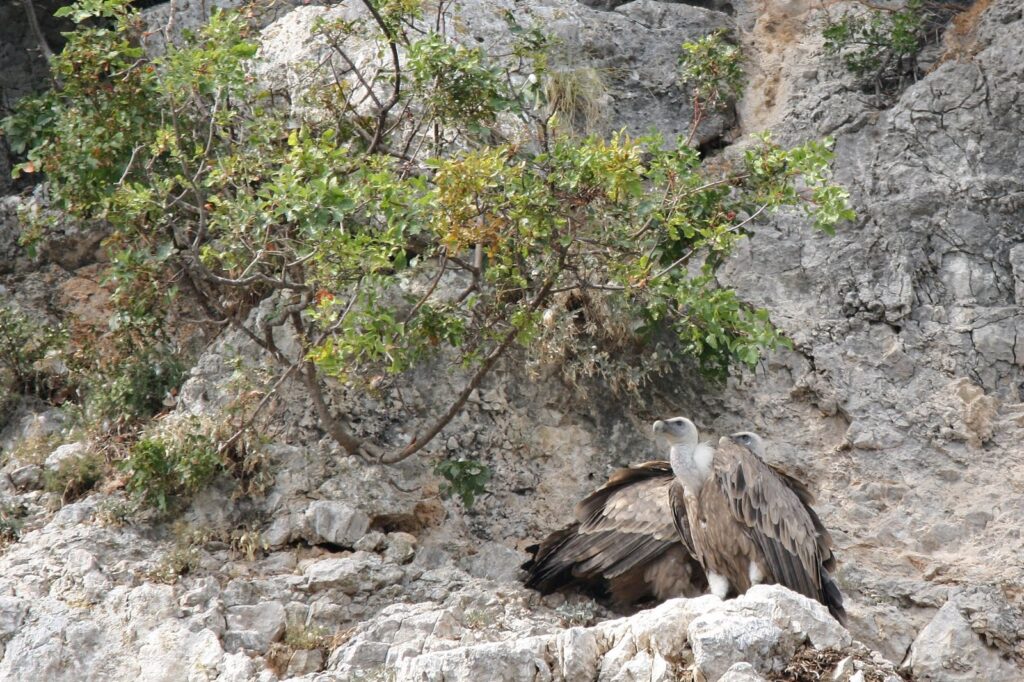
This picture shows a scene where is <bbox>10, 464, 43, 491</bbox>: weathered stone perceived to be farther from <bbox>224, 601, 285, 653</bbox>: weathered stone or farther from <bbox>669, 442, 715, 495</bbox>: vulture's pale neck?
<bbox>669, 442, 715, 495</bbox>: vulture's pale neck

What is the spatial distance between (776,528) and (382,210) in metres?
2.91

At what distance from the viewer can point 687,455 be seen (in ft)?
25.7

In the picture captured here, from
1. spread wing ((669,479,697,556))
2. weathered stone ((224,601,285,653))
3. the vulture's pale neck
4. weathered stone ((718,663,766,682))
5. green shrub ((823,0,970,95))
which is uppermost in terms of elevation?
green shrub ((823,0,970,95))

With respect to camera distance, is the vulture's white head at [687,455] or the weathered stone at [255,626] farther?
the vulture's white head at [687,455]

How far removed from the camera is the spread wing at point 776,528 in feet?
25.2

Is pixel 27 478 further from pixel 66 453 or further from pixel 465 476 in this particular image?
pixel 465 476

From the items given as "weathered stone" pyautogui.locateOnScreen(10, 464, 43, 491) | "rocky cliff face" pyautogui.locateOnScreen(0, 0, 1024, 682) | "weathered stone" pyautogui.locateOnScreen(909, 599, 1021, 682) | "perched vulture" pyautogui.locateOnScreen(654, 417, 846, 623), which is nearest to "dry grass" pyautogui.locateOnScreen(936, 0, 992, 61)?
"rocky cliff face" pyautogui.locateOnScreen(0, 0, 1024, 682)

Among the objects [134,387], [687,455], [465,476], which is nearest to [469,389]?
[465,476]

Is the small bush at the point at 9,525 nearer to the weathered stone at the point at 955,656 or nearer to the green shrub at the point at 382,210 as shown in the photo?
the green shrub at the point at 382,210

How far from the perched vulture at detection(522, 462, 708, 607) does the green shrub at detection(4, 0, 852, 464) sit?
106 centimetres

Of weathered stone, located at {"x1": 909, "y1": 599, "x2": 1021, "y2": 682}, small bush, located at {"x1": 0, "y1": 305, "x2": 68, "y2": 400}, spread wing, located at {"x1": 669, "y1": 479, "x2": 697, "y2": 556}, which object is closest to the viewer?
weathered stone, located at {"x1": 909, "y1": 599, "x2": 1021, "y2": 682}

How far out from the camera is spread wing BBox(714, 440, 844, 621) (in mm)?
7668

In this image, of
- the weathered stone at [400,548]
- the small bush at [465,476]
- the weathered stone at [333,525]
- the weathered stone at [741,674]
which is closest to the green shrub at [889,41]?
the small bush at [465,476]

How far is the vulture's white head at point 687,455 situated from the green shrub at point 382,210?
0.56m
